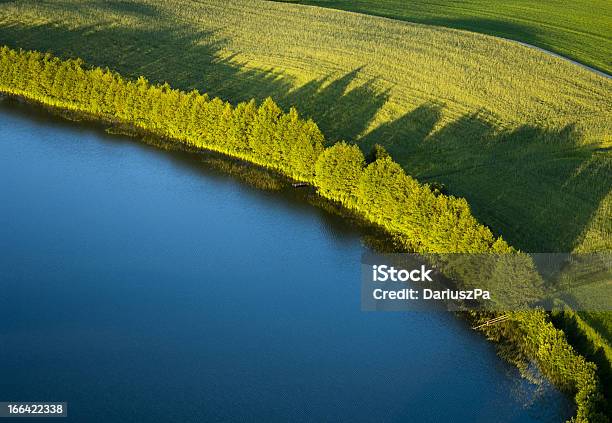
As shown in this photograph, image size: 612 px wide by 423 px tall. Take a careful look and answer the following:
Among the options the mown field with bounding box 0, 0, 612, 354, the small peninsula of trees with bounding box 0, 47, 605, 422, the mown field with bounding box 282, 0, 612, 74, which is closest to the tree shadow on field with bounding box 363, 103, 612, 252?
the mown field with bounding box 0, 0, 612, 354

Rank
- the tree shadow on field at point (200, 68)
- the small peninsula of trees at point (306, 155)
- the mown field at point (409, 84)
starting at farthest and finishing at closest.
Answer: the tree shadow on field at point (200, 68) < the mown field at point (409, 84) < the small peninsula of trees at point (306, 155)

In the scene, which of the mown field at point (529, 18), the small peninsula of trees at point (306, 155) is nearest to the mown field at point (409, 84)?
the mown field at point (529, 18)

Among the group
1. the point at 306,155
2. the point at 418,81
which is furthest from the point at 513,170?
the point at 418,81

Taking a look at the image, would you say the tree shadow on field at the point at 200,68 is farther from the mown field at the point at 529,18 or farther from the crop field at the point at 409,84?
the mown field at the point at 529,18

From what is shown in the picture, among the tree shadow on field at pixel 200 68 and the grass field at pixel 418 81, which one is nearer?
the grass field at pixel 418 81

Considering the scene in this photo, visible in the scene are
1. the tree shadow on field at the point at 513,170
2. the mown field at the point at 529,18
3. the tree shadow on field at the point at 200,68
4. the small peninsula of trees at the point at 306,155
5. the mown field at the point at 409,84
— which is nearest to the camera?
the small peninsula of trees at the point at 306,155

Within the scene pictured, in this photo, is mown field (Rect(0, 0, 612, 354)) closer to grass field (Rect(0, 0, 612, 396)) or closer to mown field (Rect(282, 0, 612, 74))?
grass field (Rect(0, 0, 612, 396))
